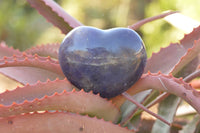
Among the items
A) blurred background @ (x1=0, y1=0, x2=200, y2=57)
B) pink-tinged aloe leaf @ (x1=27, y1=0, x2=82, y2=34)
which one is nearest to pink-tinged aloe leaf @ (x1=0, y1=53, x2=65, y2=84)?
pink-tinged aloe leaf @ (x1=27, y1=0, x2=82, y2=34)

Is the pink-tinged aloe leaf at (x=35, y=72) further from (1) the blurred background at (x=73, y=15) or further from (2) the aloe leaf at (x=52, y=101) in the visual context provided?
(1) the blurred background at (x=73, y=15)

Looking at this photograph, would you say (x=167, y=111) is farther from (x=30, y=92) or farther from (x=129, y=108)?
(x=30, y=92)

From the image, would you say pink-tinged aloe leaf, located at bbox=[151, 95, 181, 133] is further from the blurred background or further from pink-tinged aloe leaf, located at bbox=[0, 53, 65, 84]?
the blurred background

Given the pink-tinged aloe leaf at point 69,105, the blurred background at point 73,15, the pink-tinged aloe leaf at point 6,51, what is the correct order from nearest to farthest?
the pink-tinged aloe leaf at point 69,105, the pink-tinged aloe leaf at point 6,51, the blurred background at point 73,15

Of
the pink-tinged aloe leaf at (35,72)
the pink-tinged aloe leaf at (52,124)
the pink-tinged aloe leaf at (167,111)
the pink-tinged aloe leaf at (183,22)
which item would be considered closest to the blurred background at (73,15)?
the pink-tinged aloe leaf at (183,22)

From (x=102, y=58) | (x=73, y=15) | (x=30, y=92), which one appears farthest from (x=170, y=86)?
(x=73, y=15)

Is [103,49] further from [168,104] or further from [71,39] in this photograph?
[168,104]
